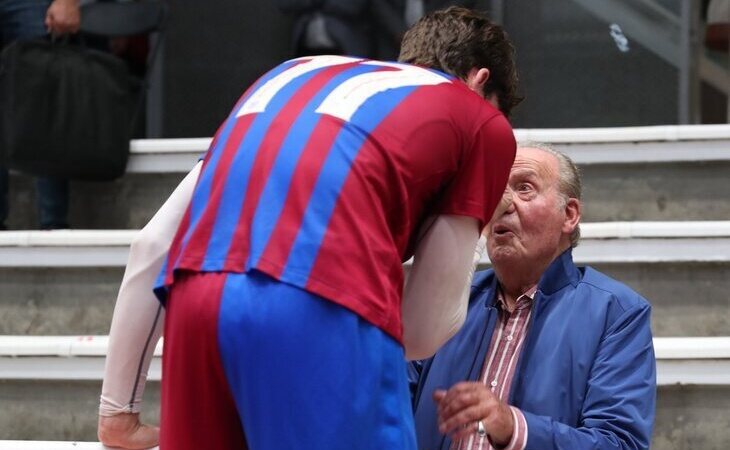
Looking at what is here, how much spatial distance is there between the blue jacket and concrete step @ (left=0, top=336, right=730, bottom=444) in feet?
2.17

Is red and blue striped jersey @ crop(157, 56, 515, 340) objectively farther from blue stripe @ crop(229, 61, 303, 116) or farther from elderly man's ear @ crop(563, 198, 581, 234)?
elderly man's ear @ crop(563, 198, 581, 234)

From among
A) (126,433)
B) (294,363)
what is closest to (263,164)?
(294,363)

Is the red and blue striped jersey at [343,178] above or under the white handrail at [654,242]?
above

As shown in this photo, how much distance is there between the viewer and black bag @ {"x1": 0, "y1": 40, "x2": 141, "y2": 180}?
12.9ft

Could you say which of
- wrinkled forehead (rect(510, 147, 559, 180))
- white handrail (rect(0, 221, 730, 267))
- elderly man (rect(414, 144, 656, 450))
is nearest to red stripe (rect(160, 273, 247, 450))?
elderly man (rect(414, 144, 656, 450))

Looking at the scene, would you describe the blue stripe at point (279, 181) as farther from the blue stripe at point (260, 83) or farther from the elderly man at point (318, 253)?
the blue stripe at point (260, 83)

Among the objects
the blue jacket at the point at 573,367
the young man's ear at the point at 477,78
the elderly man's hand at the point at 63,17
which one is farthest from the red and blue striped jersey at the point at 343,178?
the elderly man's hand at the point at 63,17

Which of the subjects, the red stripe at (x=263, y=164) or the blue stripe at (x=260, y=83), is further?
the blue stripe at (x=260, y=83)

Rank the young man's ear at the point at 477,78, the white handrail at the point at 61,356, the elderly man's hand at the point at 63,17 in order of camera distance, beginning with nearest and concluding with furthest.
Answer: the young man's ear at the point at 477,78 < the white handrail at the point at 61,356 < the elderly man's hand at the point at 63,17

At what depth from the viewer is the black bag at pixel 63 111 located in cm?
394

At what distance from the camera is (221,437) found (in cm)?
182

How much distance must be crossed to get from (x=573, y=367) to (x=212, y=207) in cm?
78

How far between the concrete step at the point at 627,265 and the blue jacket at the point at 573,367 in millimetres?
879

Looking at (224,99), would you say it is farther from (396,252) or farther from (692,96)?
(396,252)
